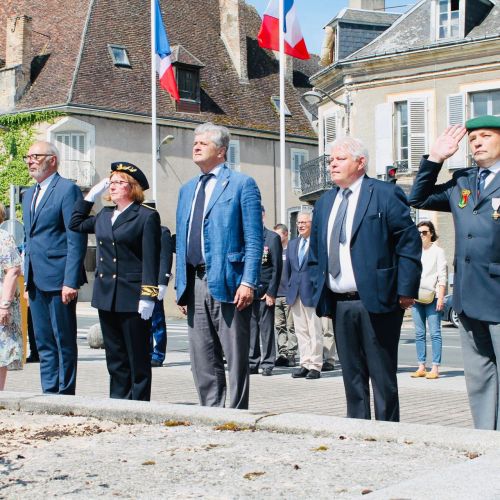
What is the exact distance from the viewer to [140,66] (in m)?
44.2

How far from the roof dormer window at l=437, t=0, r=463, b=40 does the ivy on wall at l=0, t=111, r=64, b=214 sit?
16.6m

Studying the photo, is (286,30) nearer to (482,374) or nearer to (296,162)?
(296,162)

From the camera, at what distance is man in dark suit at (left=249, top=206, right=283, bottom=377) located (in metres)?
12.7

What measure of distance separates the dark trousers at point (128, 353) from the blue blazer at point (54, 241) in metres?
0.63

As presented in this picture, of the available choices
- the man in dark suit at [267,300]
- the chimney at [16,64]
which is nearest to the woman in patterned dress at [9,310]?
the man in dark suit at [267,300]

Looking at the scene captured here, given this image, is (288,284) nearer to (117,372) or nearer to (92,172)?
(117,372)

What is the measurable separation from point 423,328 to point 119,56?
109 ft

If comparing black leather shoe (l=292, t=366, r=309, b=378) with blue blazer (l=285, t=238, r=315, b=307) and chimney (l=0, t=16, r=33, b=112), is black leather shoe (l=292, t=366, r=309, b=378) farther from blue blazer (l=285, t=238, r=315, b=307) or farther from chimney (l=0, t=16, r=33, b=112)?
chimney (l=0, t=16, r=33, b=112)

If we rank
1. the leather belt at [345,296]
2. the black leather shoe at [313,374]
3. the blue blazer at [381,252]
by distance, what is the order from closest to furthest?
the blue blazer at [381,252] < the leather belt at [345,296] < the black leather shoe at [313,374]

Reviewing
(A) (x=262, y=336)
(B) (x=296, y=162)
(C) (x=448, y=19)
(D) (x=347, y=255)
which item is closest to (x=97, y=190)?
(D) (x=347, y=255)

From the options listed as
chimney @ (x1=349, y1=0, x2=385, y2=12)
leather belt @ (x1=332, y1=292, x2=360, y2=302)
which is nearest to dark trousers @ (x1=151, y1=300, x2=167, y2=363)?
leather belt @ (x1=332, y1=292, x2=360, y2=302)

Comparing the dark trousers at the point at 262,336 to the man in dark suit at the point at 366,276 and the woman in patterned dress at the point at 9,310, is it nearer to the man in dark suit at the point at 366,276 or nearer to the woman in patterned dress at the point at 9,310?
the woman in patterned dress at the point at 9,310

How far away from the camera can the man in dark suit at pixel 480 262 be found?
5879 mm

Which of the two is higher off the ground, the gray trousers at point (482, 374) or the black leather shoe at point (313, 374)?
the gray trousers at point (482, 374)
